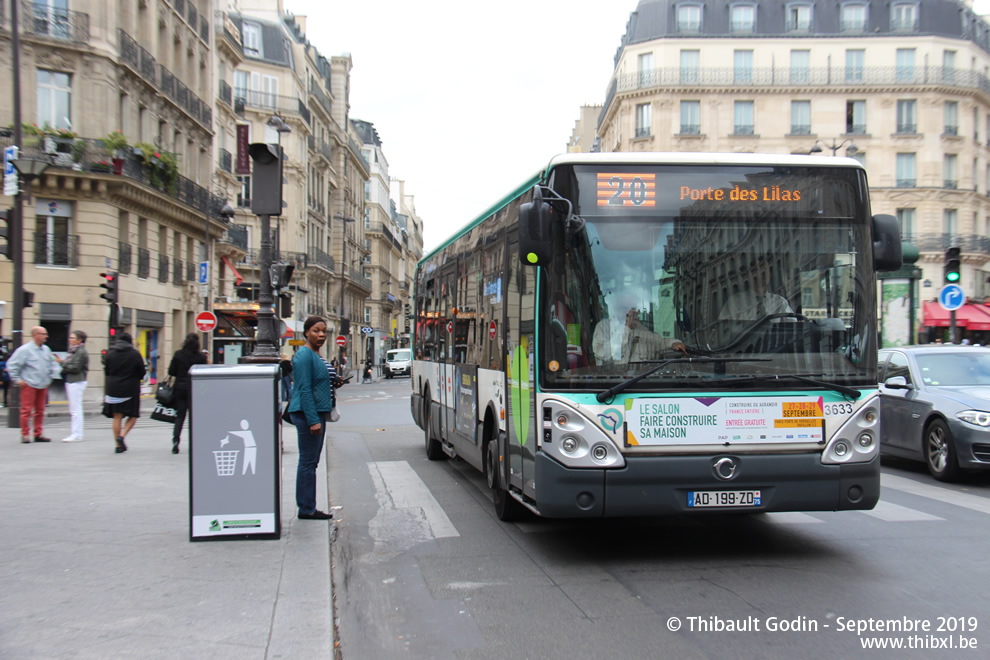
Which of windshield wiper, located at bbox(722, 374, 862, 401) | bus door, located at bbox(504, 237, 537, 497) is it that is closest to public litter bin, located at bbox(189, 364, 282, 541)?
bus door, located at bbox(504, 237, 537, 497)

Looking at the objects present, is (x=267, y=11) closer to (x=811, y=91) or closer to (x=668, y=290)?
(x=811, y=91)

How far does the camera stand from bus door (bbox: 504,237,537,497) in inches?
269

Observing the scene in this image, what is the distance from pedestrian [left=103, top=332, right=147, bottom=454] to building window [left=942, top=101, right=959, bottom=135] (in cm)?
5353

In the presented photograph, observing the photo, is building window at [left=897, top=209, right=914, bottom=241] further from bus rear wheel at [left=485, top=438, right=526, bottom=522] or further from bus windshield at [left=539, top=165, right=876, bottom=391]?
bus windshield at [left=539, top=165, right=876, bottom=391]

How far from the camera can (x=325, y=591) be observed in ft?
Answer: 18.4

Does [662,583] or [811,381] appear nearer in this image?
[662,583]

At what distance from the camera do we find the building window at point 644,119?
5619 centimetres

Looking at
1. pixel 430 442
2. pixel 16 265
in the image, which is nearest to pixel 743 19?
pixel 16 265

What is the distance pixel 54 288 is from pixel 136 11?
1091 cm

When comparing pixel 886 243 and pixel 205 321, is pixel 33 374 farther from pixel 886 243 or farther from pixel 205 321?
pixel 205 321

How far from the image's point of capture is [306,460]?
25.8 feet

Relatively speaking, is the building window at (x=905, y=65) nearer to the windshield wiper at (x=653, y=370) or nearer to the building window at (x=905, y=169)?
the building window at (x=905, y=169)

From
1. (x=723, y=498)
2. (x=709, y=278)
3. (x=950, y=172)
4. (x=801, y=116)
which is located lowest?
(x=723, y=498)

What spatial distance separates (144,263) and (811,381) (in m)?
30.8
